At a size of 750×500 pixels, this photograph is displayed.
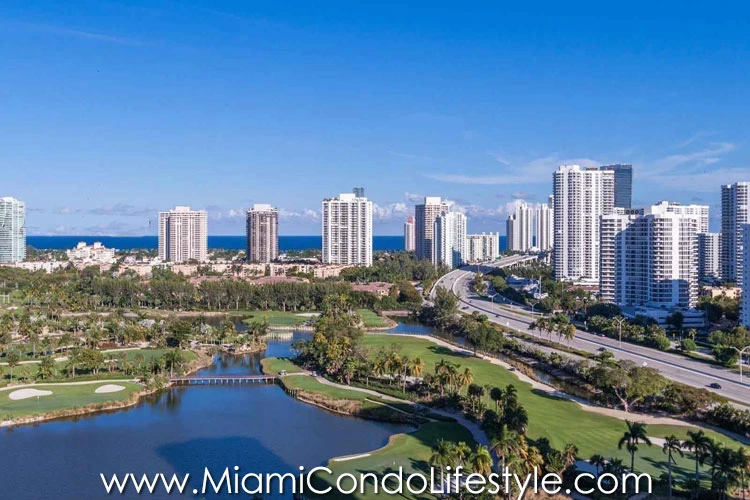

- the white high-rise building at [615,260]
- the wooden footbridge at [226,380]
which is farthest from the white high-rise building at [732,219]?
the wooden footbridge at [226,380]

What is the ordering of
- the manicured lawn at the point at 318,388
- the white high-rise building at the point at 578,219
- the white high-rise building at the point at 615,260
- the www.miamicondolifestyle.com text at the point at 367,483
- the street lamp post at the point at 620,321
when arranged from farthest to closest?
the white high-rise building at the point at 578,219
the white high-rise building at the point at 615,260
the street lamp post at the point at 620,321
the manicured lawn at the point at 318,388
the www.miamicondolifestyle.com text at the point at 367,483

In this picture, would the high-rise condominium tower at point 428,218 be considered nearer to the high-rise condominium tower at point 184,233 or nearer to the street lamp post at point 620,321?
the high-rise condominium tower at point 184,233

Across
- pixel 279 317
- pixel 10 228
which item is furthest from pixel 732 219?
pixel 10 228

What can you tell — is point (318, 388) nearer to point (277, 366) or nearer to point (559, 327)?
point (277, 366)

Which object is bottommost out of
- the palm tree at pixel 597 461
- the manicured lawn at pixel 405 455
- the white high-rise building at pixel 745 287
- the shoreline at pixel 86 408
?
the shoreline at pixel 86 408

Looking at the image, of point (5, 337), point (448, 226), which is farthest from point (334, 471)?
point (448, 226)

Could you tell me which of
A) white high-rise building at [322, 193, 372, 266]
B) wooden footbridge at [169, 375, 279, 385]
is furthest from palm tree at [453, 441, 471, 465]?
white high-rise building at [322, 193, 372, 266]

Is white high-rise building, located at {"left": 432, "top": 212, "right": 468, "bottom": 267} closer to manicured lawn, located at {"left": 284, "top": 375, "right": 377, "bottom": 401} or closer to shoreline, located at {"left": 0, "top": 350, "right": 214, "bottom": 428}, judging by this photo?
manicured lawn, located at {"left": 284, "top": 375, "right": 377, "bottom": 401}
